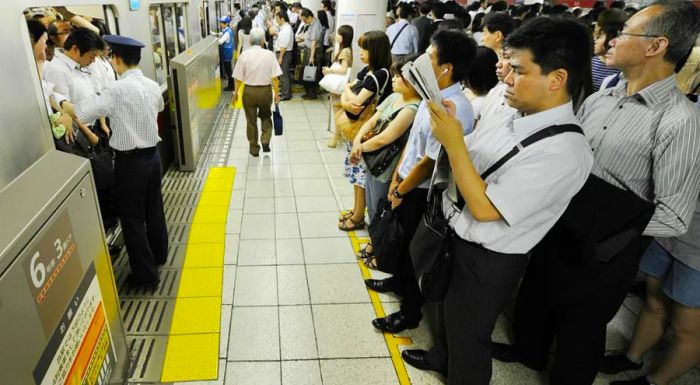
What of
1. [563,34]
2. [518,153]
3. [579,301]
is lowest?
[579,301]

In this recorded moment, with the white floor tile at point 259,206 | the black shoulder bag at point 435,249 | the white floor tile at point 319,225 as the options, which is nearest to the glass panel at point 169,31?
the white floor tile at point 259,206

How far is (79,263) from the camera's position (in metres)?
1.45

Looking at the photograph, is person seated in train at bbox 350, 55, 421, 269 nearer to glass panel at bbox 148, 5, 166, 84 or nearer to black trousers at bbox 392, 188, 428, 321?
black trousers at bbox 392, 188, 428, 321

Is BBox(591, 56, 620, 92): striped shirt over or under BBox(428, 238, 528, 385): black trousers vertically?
over

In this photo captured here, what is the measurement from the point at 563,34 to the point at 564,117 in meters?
0.29

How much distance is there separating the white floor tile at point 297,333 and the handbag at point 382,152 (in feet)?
3.67

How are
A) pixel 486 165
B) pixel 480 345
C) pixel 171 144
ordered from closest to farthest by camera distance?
pixel 486 165 < pixel 480 345 < pixel 171 144

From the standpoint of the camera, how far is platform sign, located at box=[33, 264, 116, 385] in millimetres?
1203

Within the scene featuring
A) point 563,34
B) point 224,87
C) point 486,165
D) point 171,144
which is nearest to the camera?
point 563,34

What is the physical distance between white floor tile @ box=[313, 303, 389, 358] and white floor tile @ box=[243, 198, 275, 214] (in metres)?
1.60

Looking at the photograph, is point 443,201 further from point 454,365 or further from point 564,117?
point 454,365

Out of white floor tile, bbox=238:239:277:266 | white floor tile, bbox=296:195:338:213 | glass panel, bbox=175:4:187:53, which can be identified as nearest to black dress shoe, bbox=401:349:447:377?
white floor tile, bbox=238:239:277:266

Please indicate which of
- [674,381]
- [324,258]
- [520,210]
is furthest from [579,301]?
[324,258]

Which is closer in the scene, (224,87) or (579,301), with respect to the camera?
(579,301)
